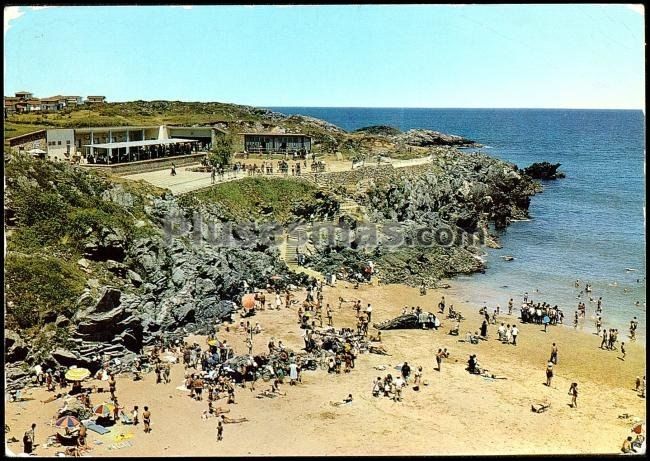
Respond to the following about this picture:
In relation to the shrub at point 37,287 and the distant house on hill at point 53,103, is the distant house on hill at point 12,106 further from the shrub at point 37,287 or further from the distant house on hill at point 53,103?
the shrub at point 37,287

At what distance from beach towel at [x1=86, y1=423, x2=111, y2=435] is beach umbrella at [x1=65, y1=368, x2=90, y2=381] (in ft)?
7.50

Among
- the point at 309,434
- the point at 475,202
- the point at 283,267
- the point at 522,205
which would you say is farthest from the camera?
the point at 522,205

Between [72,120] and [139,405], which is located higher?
[72,120]

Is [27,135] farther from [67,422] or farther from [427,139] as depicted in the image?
Answer: [427,139]

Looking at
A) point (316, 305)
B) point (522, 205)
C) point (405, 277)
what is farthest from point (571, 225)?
point (316, 305)

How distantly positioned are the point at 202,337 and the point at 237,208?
45.2 feet

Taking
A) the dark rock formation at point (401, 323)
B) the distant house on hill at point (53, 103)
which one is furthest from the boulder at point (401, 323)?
the distant house on hill at point (53, 103)

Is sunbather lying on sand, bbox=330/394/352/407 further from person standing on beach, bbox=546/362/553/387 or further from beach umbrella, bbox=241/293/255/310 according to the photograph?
beach umbrella, bbox=241/293/255/310

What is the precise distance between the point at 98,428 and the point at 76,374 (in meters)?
2.68

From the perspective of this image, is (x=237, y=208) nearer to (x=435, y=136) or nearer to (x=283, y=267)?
(x=283, y=267)

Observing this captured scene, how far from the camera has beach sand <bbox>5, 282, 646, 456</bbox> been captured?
62.0 feet

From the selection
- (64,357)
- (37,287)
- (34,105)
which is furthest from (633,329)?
(34,105)

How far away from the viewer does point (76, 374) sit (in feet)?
69.6

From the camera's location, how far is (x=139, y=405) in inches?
824
